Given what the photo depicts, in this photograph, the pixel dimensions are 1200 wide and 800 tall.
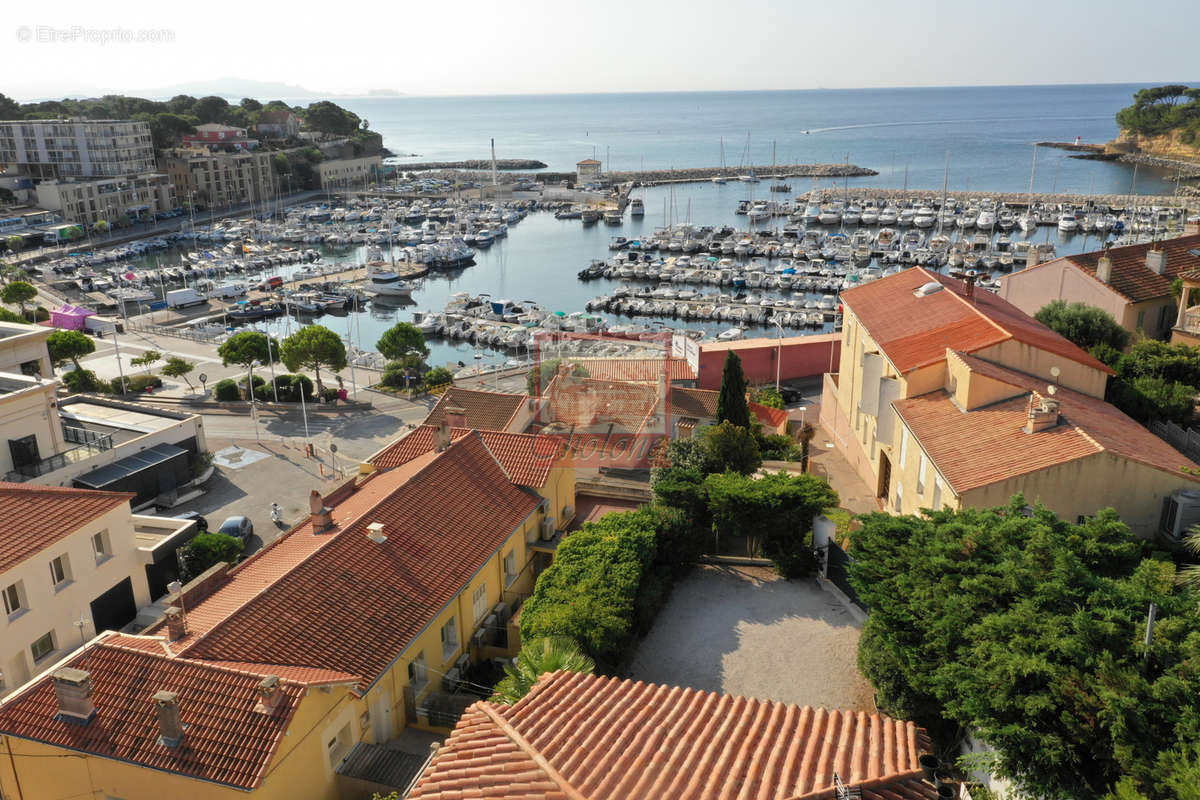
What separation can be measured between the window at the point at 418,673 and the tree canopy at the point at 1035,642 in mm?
6755

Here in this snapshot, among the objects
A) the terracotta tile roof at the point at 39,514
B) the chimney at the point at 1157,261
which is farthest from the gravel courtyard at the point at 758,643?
the chimney at the point at 1157,261

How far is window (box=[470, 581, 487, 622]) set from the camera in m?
15.5

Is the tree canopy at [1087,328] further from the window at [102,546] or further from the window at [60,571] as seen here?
the window at [60,571]

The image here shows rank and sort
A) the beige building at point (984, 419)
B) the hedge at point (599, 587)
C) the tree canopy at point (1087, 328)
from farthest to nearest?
the tree canopy at point (1087, 328), the beige building at point (984, 419), the hedge at point (599, 587)

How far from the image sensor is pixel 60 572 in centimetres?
1630

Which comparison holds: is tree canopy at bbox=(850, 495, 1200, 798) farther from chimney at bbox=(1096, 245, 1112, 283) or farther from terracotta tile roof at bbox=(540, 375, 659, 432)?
chimney at bbox=(1096, 245, 1112, 283)

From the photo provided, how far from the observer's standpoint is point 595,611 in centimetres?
1357

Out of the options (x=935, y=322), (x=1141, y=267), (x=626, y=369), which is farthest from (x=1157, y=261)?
(x=626, y=369)

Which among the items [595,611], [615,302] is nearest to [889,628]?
[595,611]

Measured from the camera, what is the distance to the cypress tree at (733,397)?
24047 millimetres

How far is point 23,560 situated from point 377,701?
750 centimetres

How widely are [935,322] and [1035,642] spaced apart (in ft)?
41.5

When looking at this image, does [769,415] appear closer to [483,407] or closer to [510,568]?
[483,407]

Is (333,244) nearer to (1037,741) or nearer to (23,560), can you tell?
(23,560)
